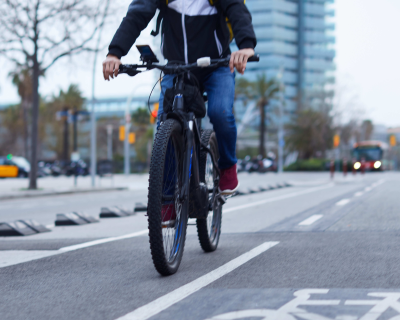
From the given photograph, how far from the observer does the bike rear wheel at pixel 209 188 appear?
14.2 feet

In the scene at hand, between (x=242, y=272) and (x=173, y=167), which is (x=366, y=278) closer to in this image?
(x=242, y=272)

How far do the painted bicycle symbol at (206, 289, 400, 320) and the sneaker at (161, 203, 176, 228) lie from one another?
3.06 ft

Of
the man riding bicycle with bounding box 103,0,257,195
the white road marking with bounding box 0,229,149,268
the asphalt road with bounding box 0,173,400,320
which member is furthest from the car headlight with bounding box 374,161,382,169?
the man riding bicycle with bounding box 103,0,257,195

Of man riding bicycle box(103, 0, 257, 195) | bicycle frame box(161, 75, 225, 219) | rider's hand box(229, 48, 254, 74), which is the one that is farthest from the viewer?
man riding bicycle box(103, 0, 257, 195)

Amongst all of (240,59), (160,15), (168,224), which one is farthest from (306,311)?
(160,15)

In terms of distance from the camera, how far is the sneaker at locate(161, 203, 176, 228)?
355cm

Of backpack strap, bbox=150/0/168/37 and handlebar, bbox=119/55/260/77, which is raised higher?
backpack strap, bbox=150/0/168/37

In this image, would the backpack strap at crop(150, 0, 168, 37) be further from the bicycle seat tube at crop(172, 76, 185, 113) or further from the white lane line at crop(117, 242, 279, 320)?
the white lane line at crop(117, 242, 279, 320)

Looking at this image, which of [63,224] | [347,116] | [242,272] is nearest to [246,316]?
[242,272]

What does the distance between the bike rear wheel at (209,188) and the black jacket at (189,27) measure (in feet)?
2.10

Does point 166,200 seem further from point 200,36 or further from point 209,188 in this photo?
point 200,36

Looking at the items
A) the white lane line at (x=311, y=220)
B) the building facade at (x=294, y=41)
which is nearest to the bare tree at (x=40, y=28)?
the white lane line at (x=311, y=220)

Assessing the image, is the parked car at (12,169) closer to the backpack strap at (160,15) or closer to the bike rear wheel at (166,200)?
the backpack strap at (160,15)

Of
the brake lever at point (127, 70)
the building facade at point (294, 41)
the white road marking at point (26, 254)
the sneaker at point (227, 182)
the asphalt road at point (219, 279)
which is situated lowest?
the white road marking at point (26, 254)
